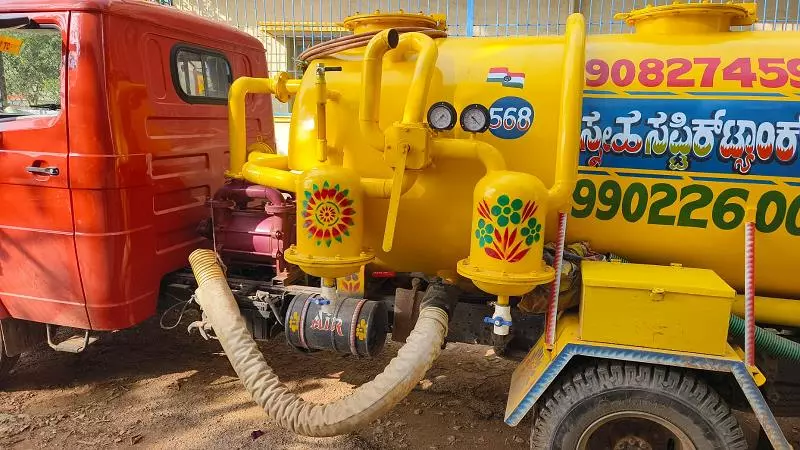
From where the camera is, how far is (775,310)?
279 centimetres

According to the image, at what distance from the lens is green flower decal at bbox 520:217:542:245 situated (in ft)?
8.30

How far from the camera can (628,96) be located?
9.08 ft

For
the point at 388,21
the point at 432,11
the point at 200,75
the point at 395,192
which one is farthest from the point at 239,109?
the point at 432,11

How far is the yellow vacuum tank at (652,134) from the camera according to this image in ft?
8.72

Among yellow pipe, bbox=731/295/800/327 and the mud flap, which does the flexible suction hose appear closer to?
yellow pipe, bbox=731/295/800/327

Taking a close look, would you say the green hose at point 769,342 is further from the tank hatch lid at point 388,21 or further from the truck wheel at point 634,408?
the tank hatch lid at point 388,21

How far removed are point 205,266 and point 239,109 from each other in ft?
3.04

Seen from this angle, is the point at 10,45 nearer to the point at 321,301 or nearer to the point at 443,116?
the point at 321,301

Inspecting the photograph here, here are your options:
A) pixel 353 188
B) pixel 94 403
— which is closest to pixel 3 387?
pixel 94 403

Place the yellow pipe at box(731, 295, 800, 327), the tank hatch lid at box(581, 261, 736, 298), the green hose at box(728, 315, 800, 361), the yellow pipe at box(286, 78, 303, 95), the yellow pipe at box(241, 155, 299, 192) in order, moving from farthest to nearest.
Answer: the yellow pipe at box(286, 78, 303, 95), the yellow pipe at box(241, 155, 299, 192), the yellow pipe at box(731, 295, 800, 327), the green hose at box(728, 315, 800, 361), the tank hatch lid at box(581, 261, 736, 298)

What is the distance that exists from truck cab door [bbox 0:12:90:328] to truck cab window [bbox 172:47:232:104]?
27.4 inches

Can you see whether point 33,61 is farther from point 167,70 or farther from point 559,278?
point 559,278

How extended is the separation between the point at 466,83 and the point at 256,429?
227cm

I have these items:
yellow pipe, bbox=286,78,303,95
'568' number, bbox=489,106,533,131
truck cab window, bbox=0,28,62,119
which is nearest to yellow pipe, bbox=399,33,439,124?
'568' number, bbox=489,106,533,131
